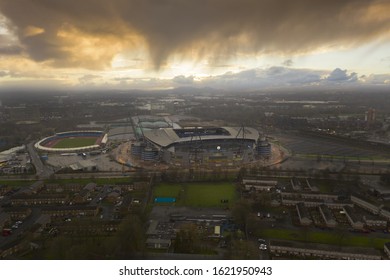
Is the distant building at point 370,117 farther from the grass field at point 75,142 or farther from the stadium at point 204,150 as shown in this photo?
the grass field at point 75,142

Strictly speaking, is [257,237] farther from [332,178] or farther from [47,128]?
[47,128]

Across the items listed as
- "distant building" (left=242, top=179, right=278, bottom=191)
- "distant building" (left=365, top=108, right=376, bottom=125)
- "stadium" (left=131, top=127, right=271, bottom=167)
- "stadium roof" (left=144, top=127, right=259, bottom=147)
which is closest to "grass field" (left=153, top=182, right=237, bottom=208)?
"distant building" (left=242, top=179, right=278, bottom=191)

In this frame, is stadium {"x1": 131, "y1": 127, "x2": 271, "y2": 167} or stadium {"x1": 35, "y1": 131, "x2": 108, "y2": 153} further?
stadium {"x1": 35, "y1": 131, "x2": 108, "y2": 153}

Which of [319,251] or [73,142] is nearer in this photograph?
[319,251]

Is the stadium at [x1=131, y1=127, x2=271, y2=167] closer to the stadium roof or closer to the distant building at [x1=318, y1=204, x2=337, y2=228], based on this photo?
the stadium roof

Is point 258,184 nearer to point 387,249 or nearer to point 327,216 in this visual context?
point 327,216

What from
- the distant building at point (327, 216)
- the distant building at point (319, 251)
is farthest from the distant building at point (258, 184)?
the distant building at point (319, 251)

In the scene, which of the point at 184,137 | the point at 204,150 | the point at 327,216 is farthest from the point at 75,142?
the point at 327,216
